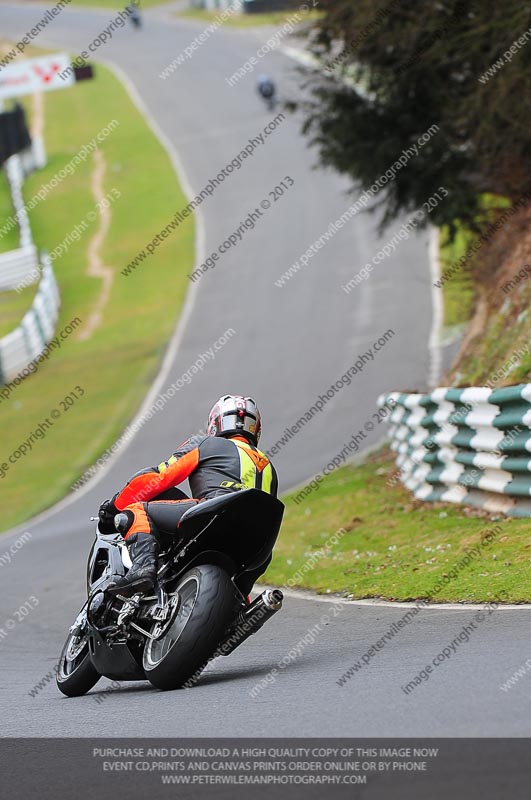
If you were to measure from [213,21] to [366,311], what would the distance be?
156 ft

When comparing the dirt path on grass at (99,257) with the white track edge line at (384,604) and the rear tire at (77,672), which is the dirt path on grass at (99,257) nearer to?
the white track edge line at (384,604)

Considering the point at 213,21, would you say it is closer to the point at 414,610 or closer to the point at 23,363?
the point at 23,363

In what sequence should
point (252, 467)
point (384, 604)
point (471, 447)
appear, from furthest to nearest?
point (471, 447) < point (384, 604) < point (252, 467)

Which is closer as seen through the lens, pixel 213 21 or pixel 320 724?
pixel 320 724

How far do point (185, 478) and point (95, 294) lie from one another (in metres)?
30.4

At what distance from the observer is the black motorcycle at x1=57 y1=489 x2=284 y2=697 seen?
21.5 feet

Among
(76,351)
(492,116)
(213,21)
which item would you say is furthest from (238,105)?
(492,116)

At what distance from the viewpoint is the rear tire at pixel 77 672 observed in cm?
755

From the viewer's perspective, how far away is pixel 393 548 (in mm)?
10750

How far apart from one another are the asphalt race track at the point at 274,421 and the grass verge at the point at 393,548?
43 cm

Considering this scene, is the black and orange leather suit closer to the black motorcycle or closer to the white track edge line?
the black motorcycle

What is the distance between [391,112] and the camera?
21.1m

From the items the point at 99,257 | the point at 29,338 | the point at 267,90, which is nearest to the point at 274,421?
the point at 29,338
